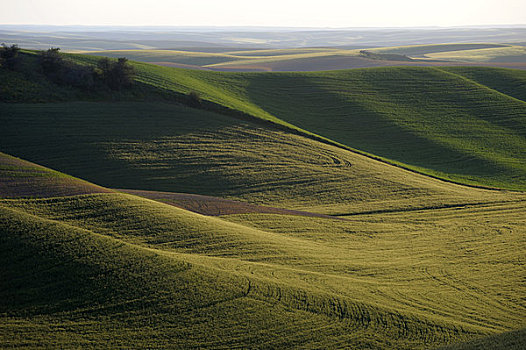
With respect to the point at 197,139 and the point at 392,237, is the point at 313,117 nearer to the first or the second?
the point at 197,139

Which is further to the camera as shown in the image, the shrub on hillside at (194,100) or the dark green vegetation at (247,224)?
the shrub on hillside at (194,100)

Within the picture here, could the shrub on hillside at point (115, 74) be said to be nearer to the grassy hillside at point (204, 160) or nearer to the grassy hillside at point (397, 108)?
the grassy hillside at point (397, 108)

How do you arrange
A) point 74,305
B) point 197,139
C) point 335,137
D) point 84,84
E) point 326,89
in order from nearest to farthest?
1. point 74,305
2. point 197,139
3. point 84,84
4. point 335,137
5. point 326,89

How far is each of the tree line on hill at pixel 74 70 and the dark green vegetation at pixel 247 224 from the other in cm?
115

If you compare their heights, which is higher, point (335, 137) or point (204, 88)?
point (204, 88)

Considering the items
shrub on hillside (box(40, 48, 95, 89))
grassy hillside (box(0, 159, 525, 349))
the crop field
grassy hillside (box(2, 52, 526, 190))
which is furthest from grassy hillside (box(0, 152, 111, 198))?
the crop field

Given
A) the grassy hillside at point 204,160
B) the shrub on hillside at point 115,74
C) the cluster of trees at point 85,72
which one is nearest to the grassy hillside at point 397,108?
the shrub on hillside at point 115,74

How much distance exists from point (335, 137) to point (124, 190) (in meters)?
26.2

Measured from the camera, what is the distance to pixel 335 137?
168ft

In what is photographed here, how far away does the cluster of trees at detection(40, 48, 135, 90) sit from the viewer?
45.5 meters

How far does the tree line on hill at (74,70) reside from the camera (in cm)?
4469

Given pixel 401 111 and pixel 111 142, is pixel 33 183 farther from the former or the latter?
pixel 401 111

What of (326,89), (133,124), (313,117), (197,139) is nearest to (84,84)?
(133,124)

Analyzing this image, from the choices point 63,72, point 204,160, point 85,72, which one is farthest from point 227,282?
point 63,72
